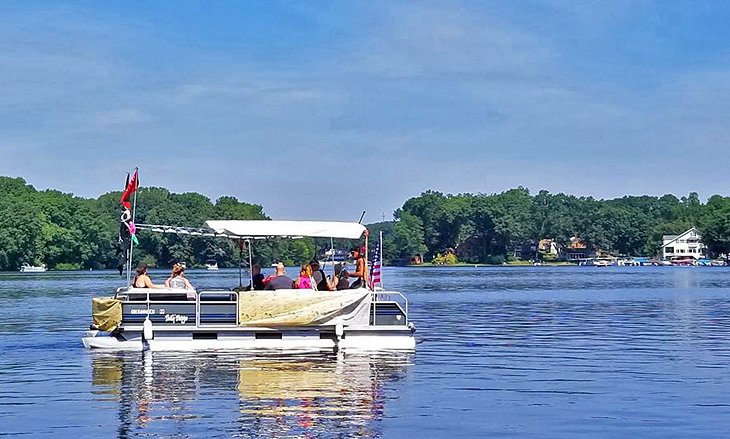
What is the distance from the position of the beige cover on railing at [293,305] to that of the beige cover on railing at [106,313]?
113 inches

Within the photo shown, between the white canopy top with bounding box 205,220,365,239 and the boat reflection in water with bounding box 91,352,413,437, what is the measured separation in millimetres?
3006

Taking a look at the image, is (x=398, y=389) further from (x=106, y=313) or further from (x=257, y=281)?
(x=106, y=313)

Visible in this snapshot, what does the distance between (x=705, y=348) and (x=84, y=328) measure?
2064 cm

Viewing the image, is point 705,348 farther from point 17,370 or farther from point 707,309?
point 707,309

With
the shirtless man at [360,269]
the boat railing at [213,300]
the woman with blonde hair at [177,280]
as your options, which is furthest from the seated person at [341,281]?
the woman with blonde hair at [177,280]

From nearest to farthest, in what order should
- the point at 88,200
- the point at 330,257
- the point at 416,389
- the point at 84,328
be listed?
the point at 416,389 → the point at 330,257 → the point at 84,328 → the point at 88,200

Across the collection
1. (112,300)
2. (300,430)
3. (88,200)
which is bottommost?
(300,430)

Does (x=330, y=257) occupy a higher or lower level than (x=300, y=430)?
higher

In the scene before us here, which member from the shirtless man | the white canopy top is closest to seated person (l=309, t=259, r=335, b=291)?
the shirtless man

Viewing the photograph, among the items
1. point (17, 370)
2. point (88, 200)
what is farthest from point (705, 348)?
point (88, 200)

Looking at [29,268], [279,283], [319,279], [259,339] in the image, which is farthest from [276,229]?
[29,268]

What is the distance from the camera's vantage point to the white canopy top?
2941cm

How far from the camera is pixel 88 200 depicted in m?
188

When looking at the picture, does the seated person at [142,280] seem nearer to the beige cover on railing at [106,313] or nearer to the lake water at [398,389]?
the beige cover on railing at [106,313]
